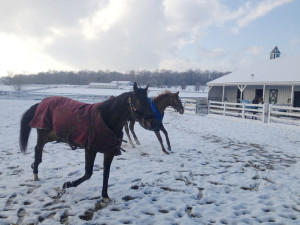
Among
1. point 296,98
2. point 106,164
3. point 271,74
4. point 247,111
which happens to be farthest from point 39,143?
point 271,74

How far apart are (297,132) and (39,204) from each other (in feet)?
36.6

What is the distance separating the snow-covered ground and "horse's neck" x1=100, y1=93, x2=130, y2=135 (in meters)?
1.14

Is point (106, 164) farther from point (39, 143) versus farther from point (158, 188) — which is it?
point (39, 143)

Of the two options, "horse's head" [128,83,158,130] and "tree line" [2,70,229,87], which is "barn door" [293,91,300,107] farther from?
"tree line" [2,70,229,87]

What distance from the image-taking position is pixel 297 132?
10422 millimetres

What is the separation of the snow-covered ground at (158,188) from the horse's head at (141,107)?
1.24 m

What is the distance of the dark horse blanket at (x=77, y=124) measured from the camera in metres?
3.21

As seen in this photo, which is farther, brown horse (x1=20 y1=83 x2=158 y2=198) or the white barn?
the white barn

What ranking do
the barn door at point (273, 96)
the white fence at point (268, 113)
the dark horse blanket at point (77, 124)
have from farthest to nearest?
the barn door at point (273, 96) → the white fence at point (268, 113) → the dark horse blanket at point (77, 124)

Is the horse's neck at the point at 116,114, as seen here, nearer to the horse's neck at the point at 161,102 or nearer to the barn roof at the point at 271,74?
the horse's neck at the point at 161,102

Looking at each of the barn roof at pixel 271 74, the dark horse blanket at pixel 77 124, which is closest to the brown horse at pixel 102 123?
the dark horse blanket at pixel 77 124

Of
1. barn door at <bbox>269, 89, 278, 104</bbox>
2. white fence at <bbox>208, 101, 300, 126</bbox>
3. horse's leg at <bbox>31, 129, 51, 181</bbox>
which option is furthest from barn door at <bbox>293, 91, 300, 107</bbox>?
horse's leg at <bbox>31, 129, 51, 181</bbox>

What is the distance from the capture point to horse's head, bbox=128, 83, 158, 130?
10.6 feet

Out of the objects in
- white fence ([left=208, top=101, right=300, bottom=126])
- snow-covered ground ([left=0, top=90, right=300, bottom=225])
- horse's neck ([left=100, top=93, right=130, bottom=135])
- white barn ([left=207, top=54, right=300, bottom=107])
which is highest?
white barn ([left=207, top=54, right=300, bottom=107])
